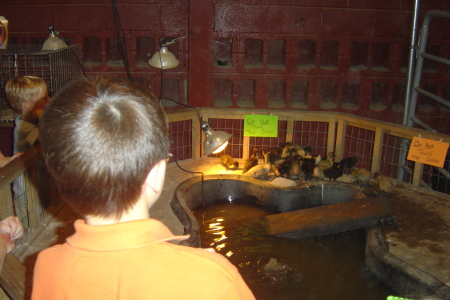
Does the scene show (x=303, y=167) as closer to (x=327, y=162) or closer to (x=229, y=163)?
(x=327, y=162)

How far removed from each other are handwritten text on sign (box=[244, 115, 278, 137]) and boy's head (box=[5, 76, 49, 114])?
2.07 meters

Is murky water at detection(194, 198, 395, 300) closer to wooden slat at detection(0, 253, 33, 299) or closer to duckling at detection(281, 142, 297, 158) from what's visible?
duckling at detection(281, 142, 297, 158)

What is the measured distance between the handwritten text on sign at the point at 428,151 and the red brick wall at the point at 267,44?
1522 mm

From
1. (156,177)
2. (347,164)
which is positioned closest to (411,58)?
(347,164)

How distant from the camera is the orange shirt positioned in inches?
37.7

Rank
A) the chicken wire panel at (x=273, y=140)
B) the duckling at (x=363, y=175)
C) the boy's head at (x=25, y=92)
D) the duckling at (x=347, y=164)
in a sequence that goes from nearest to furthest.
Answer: the boy's head at (x=25, y=92) < the duckling at (x=363, y=175) < the duckling at (x=347, y=164) < the chicken wire panel at (x=273, y=140)

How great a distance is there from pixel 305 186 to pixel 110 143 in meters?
3.42

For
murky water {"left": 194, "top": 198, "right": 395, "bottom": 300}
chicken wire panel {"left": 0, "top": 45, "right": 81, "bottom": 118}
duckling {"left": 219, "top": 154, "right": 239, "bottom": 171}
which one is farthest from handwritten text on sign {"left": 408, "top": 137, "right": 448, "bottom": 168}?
chicken wire panel {"left": 0, "top": 45, "right": 81, "bottom": 118}

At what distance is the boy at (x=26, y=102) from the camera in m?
3.40

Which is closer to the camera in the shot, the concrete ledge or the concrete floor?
the concrete ledge

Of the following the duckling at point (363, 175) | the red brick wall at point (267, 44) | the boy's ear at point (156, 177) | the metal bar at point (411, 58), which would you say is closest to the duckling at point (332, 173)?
the duckling at point (363, 175)

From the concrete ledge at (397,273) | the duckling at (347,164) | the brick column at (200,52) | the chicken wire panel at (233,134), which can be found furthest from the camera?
the chicken wire panel at (233,134)

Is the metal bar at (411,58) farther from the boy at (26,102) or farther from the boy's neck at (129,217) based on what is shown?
the boy's neck at (129,217)

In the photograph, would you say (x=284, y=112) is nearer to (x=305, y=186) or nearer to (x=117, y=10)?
(x=305, y=186)
